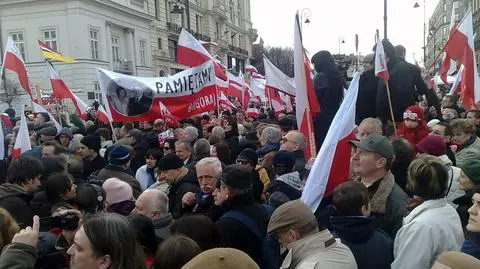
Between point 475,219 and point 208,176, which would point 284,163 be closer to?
point 208,176

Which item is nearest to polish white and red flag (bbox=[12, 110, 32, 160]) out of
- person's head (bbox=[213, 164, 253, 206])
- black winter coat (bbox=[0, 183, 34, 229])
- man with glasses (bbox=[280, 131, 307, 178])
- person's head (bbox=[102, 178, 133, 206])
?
black winter coat (bbox=[0, 183, 34, 229])

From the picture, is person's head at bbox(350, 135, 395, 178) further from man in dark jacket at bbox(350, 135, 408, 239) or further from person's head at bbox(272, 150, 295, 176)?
person's head at bbox(272, 150, 295, 176)

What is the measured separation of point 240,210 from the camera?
12.3 feet

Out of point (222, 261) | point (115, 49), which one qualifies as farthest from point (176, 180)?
point (115, 49)

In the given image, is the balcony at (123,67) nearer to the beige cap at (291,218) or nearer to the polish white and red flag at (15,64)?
the polish white and red flag at (15,64)

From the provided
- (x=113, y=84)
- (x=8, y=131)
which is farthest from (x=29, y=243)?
(x=8, y=131)

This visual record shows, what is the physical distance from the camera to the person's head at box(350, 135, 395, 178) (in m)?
3.87

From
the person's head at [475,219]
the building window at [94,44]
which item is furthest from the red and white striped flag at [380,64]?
the building window at [94,44]

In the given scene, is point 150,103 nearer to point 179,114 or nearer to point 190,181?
point 179,114

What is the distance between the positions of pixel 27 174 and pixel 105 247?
226 centimetres

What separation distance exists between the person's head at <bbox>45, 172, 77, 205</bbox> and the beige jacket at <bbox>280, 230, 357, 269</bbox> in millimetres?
1990

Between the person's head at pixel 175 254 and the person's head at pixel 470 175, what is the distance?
2.10m

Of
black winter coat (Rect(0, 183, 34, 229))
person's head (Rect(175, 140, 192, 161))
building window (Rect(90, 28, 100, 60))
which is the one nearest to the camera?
black winter coat (Rect(0, 183, 34, 229))

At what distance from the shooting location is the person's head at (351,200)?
3146mm
